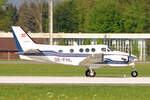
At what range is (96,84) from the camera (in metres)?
33.2

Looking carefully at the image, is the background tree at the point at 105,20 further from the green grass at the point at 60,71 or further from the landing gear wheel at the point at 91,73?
the landing gear wheel at the point at 91,73

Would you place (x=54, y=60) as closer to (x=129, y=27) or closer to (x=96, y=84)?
(x=96, y=84)

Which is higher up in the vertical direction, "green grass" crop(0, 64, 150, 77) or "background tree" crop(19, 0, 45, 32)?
"background tree" crop(19, 0, 45, 32)

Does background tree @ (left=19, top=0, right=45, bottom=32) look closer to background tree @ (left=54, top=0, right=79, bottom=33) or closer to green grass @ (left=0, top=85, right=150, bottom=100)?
background tree @ (left=54, top=0, right=79, bottom=33)

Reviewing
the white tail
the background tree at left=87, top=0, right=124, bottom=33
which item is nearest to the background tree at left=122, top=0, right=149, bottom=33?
the background tree at left=87, top=0, right=124, bottom=33

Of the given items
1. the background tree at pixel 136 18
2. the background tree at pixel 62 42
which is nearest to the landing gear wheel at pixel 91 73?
the background tree at pixel 62 42

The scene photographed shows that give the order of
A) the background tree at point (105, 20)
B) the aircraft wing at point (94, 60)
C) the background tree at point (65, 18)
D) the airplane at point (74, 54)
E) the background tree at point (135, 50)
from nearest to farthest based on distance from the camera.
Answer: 1. the aircraft wing at point (94, 60)
2. the airplane at point (74, 54)
3. the background tree at point (135, 50)
4. the background tree at point (105, 20)
5. the background tree at point (65, 18)

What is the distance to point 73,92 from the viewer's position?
2845 centimetres

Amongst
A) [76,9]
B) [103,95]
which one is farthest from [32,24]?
[103,95]

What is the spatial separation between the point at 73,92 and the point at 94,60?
43.3 ft

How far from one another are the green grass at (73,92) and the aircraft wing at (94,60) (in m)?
9.08

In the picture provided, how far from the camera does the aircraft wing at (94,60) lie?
134ft

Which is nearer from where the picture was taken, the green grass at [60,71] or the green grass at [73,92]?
the green grass at [73,92]

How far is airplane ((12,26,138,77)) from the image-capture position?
1618 inches
